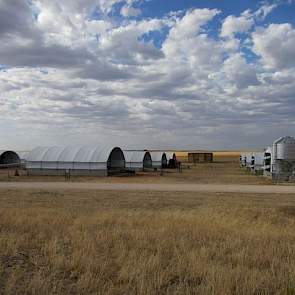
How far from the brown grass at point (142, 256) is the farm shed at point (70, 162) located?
36.6 meters

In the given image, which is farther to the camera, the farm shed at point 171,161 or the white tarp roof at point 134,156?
the farm shed at point 171,161

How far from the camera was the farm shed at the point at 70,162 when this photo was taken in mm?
51875

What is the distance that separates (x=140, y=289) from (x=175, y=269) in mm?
1372

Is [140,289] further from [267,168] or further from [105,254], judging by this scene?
[267,168]

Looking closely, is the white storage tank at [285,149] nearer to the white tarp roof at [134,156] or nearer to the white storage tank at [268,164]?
the white storage tank at [268,164]

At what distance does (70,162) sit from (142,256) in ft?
148

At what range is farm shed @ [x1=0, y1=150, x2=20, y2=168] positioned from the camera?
234 ft

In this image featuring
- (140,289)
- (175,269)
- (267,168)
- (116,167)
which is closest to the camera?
(140,289)

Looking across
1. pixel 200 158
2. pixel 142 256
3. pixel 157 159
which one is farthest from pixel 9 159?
pixel 142 256

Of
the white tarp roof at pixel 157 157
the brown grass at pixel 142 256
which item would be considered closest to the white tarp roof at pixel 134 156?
the white tarp roof at pixel 157 157

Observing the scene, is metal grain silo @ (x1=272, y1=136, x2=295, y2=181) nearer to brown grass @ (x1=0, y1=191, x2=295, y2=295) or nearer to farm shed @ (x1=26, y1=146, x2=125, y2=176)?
farm shed @ (x1=26, y1=146, x2=125, y2=176)

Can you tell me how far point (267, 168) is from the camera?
184 feet

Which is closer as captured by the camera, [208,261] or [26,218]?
[208,261]

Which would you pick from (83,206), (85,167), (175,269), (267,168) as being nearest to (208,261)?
(175,269)
